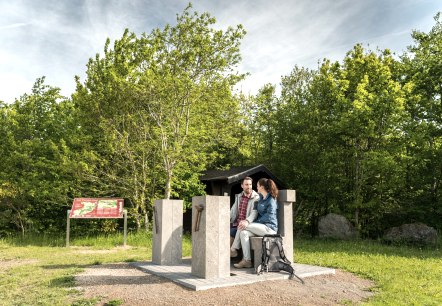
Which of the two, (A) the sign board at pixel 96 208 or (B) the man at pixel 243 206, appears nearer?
(B) the man at pixel 243 206

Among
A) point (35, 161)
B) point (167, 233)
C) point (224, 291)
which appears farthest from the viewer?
point (35, 161)

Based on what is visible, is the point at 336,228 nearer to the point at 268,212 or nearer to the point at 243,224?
the point at 268,212

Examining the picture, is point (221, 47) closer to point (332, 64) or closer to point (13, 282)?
point (332, 64)

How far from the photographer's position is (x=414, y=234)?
15164 mm

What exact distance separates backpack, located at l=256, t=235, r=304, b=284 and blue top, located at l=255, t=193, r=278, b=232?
0.37 metres

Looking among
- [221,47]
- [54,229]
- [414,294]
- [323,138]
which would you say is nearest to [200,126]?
[221,47]

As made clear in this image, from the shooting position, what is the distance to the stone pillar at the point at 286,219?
27.0ft

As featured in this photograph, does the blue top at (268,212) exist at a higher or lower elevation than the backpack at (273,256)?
higher

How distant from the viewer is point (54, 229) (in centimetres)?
1775

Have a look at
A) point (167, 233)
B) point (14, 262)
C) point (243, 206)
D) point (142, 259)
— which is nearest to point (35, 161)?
point (14, 262)

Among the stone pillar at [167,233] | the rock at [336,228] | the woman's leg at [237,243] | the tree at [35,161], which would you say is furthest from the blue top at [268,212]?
the tree at [35,161]

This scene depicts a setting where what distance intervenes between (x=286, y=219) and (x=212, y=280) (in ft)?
7.80

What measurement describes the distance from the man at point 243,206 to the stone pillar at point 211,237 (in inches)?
34.8

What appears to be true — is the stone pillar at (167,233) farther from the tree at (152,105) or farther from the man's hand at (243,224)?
the tree at (152,105)
